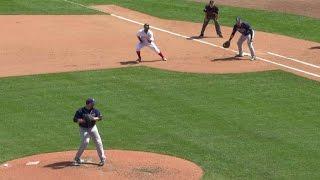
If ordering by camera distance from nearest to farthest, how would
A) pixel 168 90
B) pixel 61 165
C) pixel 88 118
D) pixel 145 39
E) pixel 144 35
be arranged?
pixel 88 118 → pixel 61 165 → pixel 168 90 → pixel 144 35 → pixel 145 39

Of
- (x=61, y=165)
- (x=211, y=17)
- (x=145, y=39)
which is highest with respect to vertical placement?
(x=211, y=17)

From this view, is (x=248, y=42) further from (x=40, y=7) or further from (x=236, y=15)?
(x=40, y=7)

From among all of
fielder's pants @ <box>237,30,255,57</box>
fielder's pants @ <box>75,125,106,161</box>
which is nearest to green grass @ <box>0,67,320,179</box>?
fielder's pants @ <box>237,30,255,57</box>

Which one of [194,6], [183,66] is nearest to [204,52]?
[183,66]

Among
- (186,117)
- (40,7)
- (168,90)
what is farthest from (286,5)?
(186,117)

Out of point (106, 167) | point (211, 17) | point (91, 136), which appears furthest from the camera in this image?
point (211, 17)

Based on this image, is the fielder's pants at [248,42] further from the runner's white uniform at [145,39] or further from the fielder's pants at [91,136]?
the fielder's pants at [91,136]

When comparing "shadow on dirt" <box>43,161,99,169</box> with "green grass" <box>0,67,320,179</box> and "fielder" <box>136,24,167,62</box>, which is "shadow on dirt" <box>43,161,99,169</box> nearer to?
"green grass" <box>0,67,320,179</box>

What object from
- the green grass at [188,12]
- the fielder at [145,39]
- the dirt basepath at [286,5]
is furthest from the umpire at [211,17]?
the dirt basepath at [286,5]
